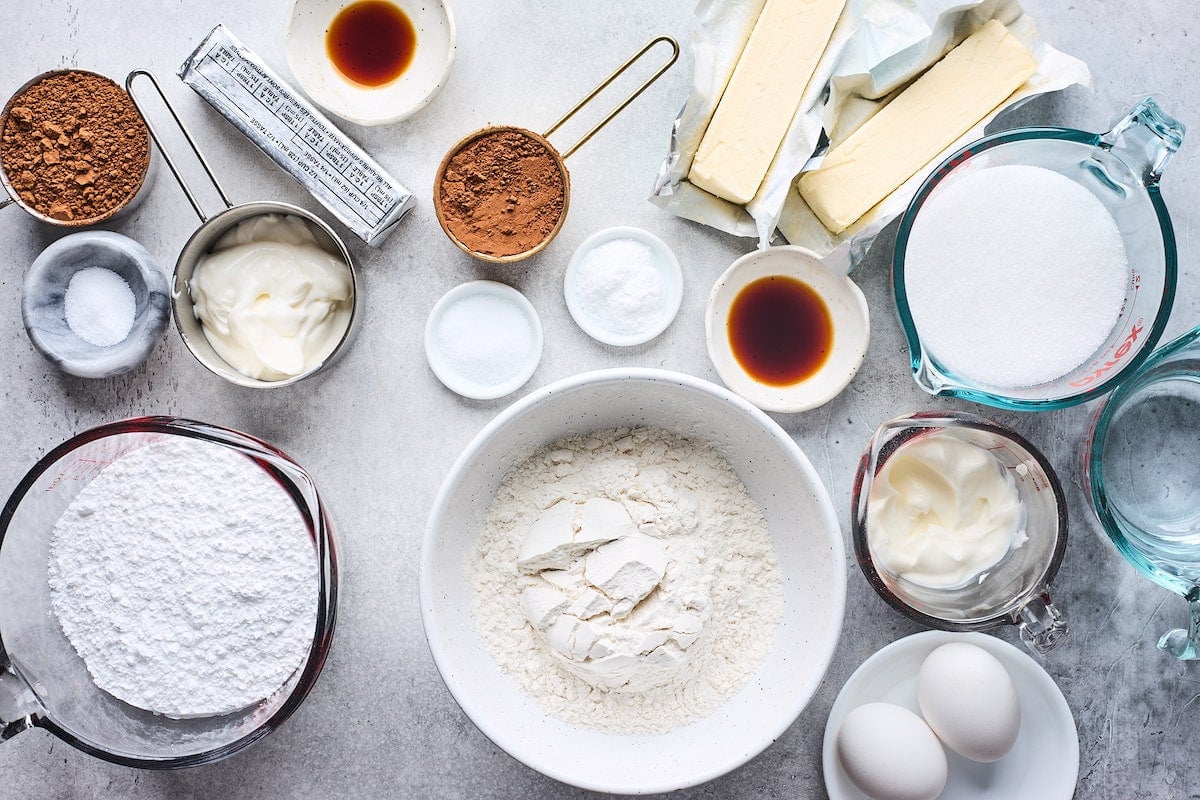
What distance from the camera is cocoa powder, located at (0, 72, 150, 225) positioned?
1511 mm

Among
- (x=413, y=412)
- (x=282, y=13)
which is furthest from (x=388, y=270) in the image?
(x=282, y=13)

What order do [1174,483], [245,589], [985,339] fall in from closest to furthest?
1. [245,589]
2. [985,339]
3. [1174,483]

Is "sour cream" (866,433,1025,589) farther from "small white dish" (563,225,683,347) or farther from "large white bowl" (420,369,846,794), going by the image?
"small white dish" (563,225,683,347)

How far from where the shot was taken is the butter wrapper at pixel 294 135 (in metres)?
1.53

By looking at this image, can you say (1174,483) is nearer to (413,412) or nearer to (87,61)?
(413,412)

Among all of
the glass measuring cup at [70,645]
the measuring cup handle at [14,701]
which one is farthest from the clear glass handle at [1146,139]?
the measuring cup handle at [14,701]

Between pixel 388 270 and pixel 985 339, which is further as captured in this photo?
pixel 388 270

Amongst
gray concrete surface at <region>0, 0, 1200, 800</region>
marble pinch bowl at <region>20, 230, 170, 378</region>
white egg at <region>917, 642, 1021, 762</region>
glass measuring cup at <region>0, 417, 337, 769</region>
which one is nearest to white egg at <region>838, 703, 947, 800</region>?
white egg at <region>917, 642, 1021, 762</region>

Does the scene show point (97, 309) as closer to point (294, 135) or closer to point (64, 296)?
point (64, 296)

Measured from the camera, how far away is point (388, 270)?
161 cm

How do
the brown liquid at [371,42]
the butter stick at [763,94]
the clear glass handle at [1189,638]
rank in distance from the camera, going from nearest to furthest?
the clear glass handle at [1189,638] < the butter stick at [763,94] < the brown liquid at [371,42]

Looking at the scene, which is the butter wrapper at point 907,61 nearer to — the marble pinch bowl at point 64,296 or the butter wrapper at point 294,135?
the butter wrapper at point 294,135

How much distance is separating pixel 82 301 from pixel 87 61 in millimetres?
485

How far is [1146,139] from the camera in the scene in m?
1.35
